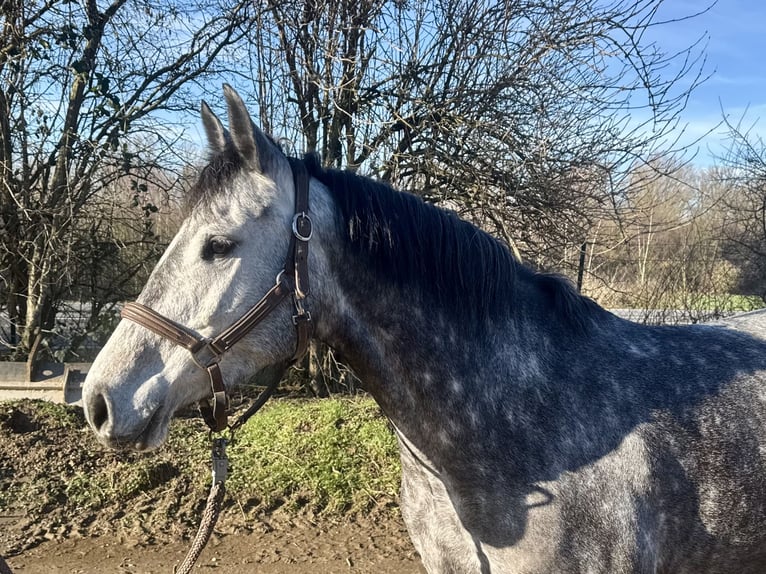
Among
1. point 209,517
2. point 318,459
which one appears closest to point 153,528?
point 318,459

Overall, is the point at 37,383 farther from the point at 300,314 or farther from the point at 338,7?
the point at 300,314

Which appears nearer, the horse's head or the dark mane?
the horse's head

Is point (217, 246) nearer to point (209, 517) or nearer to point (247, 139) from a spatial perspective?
point (247, 139)

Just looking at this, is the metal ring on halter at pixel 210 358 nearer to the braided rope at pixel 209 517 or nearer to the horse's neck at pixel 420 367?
the horse's neck at pixel 420 367

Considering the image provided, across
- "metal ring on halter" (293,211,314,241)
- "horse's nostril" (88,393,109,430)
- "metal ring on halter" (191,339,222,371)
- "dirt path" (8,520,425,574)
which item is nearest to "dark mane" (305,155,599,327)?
"metal ring on halter" (293,211,314,241)

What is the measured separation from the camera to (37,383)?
5.46 metres

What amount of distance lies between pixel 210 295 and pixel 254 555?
8.82 feet

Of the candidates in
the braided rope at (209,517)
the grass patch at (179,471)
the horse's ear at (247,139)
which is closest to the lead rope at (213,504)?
the braided rope at (209,517)

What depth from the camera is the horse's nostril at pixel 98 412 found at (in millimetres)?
1498

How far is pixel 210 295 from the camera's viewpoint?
157 cm

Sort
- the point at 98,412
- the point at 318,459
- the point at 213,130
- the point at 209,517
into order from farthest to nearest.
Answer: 1. the point at 318,459
2. the point at 209,517
3. the point at 213,130
4. the point at 98,412

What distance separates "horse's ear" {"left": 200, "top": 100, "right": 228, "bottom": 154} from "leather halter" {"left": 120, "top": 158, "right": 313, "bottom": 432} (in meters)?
0.26

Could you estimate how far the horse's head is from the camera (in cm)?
150

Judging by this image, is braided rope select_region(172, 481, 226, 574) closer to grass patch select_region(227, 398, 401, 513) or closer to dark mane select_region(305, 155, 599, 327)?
dark mane select_region(305, 155, 599, 327)
